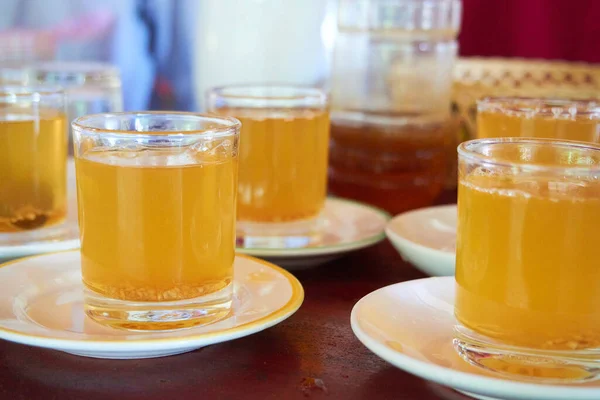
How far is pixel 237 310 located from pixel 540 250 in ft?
0.94

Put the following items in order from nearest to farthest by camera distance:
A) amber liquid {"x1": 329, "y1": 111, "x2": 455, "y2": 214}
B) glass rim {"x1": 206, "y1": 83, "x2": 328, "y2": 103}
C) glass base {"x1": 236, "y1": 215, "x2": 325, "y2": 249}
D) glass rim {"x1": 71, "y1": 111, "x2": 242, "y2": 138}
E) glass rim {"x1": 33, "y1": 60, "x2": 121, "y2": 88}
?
glass rim {"x1": 71, "y1": 111, "x2": 242, "y2": 138}, glass base {"x1": 236, "y1": 215, "x2": 325, "y2": 249}, glass rim {"x1": 206, "y1": 83, "x2": 328, "y2": 103}, glass rim {"x1": 33, "y1": 60, "x2": 121, "y2": 88}, amber liquid {"x1": 329, "y1": 111, "x2": 455, "y2": 214}

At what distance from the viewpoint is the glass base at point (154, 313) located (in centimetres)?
72

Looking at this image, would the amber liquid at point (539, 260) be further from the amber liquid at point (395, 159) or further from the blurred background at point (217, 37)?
the blurred background at point (217, 37)

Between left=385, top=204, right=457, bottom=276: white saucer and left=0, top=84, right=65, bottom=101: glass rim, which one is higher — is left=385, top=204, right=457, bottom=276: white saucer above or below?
below

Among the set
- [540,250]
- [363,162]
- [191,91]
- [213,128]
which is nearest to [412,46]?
[363,162]

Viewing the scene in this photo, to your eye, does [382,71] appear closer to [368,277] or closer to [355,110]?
[355,110]

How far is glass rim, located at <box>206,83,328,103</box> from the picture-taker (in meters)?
1.12

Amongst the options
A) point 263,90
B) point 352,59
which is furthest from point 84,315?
point 352,59

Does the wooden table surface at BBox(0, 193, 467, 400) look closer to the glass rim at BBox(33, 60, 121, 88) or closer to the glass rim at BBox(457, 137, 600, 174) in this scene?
the glass rim at BBox(457, 137, 600, 174)

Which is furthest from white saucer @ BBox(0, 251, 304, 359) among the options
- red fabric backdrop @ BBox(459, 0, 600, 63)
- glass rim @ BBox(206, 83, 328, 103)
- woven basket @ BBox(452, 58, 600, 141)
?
red fabric backdrop @ BBox(459, 0, 600, 63)

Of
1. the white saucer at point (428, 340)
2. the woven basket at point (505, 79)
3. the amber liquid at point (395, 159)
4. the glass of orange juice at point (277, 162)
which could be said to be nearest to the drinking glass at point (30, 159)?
the glass of orange juice at point (277, 162)

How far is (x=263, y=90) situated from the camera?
1.21 metres

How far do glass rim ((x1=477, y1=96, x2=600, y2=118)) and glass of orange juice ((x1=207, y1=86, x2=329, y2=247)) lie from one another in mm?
252

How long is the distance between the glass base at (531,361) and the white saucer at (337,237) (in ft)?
1.01
